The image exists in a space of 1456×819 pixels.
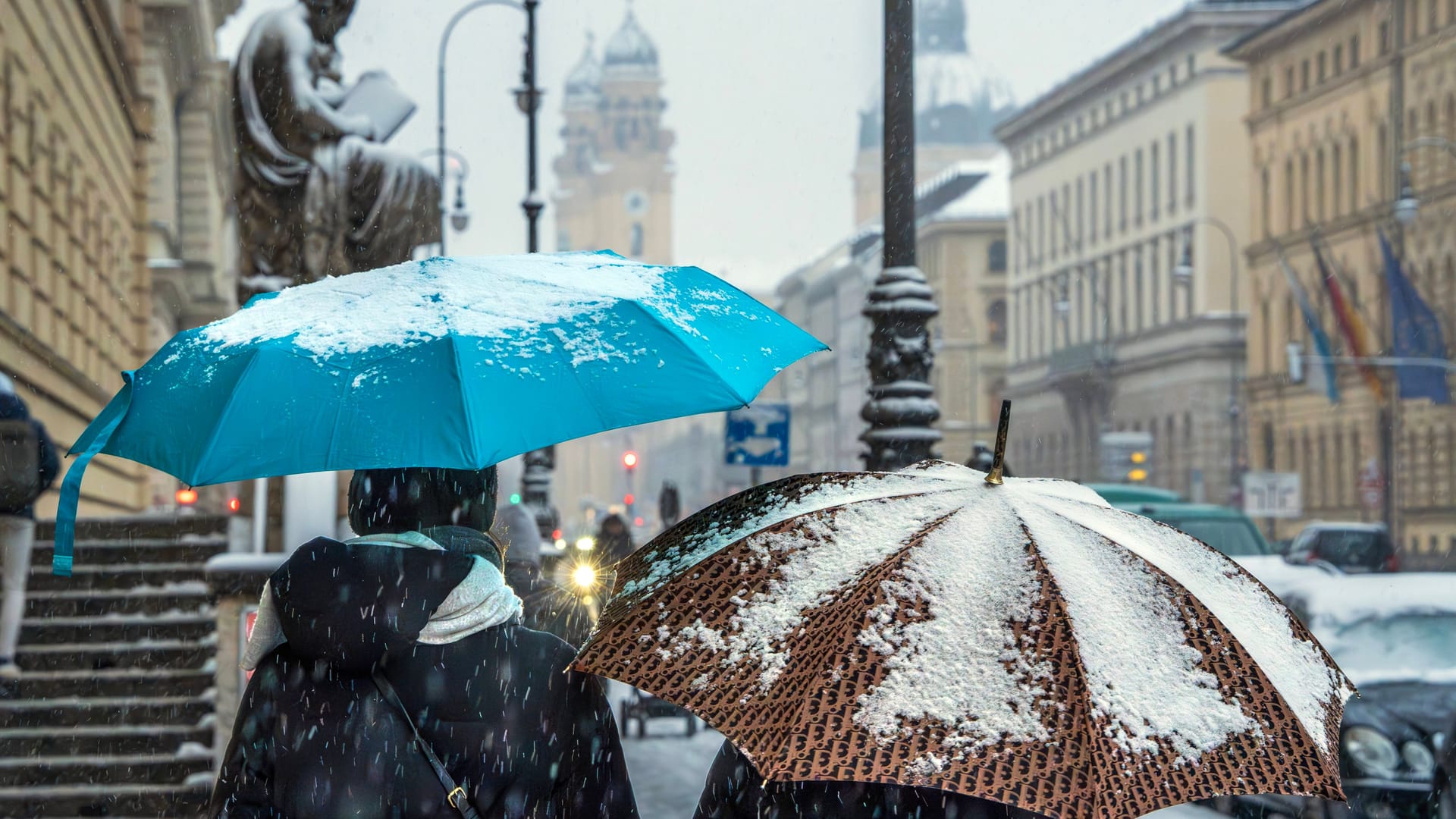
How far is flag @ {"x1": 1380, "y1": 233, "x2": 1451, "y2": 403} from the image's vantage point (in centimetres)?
4781

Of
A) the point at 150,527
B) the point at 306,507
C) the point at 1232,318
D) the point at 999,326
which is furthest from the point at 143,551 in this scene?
the point at 999,326

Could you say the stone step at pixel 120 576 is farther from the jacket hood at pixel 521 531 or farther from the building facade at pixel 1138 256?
the building facade at pixel 1138 256

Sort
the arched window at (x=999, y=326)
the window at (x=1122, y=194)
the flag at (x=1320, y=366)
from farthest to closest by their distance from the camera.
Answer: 1. the arched window at (x=999, y=326)
2. the window at (x=1122, y=194)
3. the flag at (x=1320, y=366)

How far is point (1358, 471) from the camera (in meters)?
59.0

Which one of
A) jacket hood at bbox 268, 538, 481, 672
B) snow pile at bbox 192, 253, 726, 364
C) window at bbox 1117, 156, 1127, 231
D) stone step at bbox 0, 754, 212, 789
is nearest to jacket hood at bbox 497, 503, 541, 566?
stone step at bbox 0, 754, 212, 789

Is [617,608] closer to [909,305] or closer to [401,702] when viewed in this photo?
[401,702]

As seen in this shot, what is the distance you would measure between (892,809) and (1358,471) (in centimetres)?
5876

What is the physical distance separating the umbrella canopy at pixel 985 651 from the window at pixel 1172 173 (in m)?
76.9

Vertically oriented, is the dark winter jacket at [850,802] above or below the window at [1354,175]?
below

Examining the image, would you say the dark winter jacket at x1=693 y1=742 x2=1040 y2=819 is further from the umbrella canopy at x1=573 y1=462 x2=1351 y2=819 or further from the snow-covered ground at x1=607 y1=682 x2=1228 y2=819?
the snow-covered ground at x1=607 y1=682 x2=1228 y2=819

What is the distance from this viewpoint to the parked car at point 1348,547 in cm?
3559

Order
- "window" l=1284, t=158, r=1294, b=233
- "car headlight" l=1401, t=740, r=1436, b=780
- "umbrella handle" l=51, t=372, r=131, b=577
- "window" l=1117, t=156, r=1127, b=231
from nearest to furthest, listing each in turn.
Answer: "umbrella handle" l=51, t=372, r=131, b=577
"car headlight" l=1401, t=740, r=1436, b=780
"window" l=1284, t=158, r=1294, b=233
"window" l=1117, t=156, r=1127, b=231

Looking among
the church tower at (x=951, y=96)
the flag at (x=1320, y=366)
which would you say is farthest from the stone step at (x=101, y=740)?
the church tower at (x=951, y=96)

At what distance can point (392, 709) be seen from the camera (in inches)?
127
